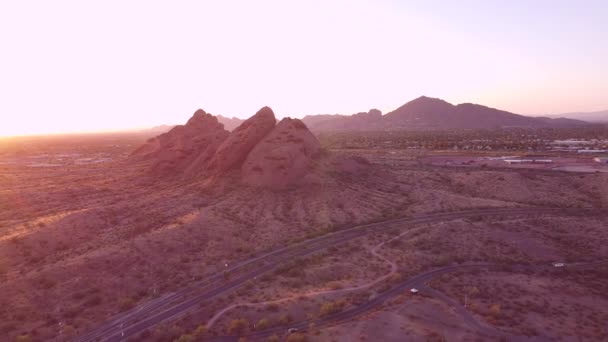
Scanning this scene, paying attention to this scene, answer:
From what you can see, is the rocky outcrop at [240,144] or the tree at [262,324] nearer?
the tree at [262,324]

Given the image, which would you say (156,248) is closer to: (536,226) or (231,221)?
(231,221)

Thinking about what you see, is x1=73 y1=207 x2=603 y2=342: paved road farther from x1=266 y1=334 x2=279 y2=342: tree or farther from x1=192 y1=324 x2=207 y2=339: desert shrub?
x1=266 y1=334 x2=279 y2=342: tree

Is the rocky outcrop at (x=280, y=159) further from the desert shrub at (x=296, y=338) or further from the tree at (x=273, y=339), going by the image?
the desert shrub at (x=296, y=338)

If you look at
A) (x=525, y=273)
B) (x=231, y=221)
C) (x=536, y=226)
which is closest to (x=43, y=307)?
(x=231, y=221)

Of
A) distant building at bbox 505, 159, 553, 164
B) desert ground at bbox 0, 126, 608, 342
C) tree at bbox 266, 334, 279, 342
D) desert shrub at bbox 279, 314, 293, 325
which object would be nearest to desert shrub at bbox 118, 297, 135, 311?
desert ground at bbox 0, 126, 608, 342

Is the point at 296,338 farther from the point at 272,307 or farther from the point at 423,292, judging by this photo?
the point at 423,292

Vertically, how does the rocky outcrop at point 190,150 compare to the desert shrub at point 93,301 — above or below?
above

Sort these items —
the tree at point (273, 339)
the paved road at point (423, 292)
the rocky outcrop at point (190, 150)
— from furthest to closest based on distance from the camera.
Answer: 1. the rocky outcrop at point (190, 150)
2. the paved road at point (423, 292)
3. the tree at point (273, 339)

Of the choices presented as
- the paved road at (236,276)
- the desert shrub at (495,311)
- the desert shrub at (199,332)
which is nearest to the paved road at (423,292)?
the desert shrub at (199,332)
